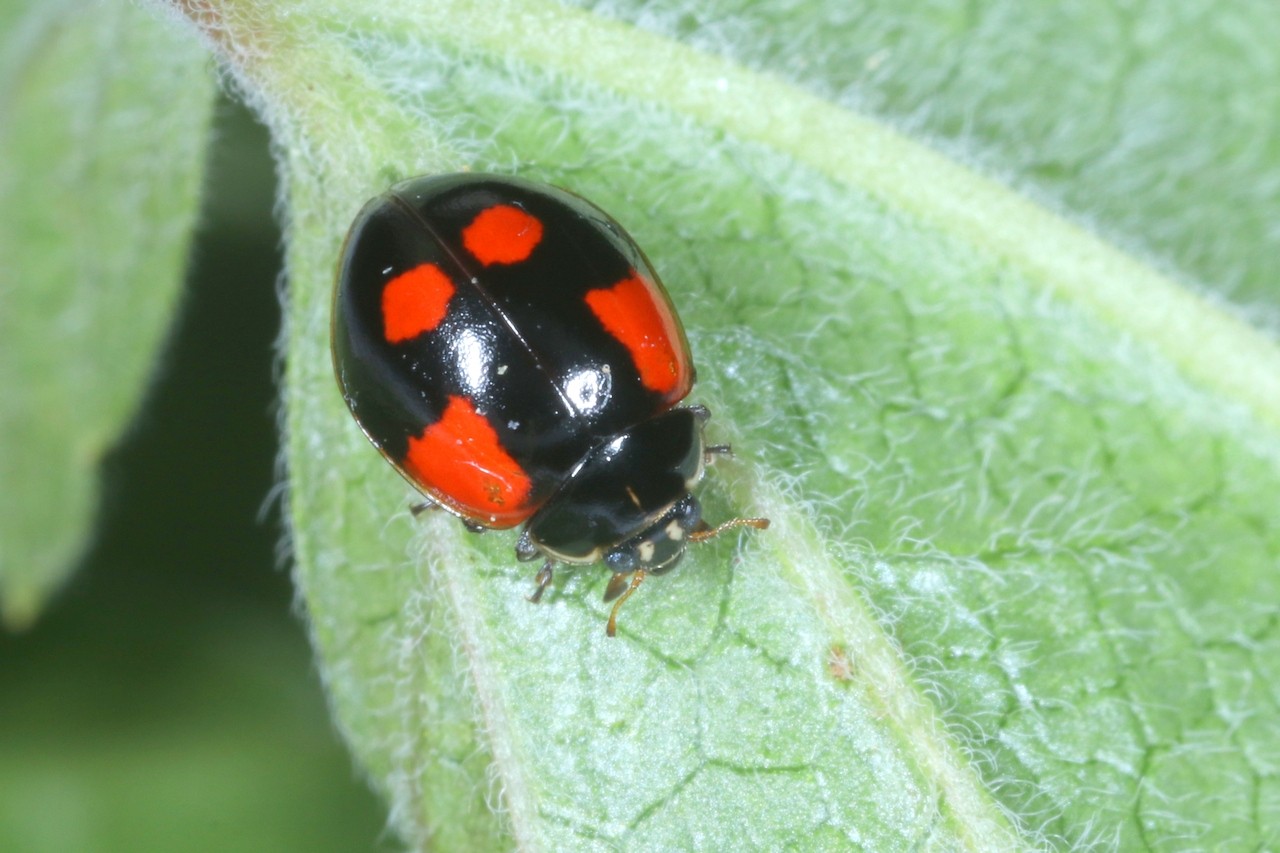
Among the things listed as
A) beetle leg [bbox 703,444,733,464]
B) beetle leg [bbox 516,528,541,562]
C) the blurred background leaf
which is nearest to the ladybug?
beetle leg [bbox 516,528,541,562]

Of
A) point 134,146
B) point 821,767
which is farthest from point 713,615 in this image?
point 134,146

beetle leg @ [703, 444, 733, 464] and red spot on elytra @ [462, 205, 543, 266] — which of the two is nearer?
red spot on elytra @ [462, 205, 543, 266]

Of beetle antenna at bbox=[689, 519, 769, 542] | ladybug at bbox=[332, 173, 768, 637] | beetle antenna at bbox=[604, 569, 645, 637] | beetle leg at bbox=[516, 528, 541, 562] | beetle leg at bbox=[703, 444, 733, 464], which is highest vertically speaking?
ladybug at bbox=[332, 173, 768, 637]

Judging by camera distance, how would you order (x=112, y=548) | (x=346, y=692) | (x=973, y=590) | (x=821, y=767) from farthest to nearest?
(x=112, y=548), (x=346, y=692), (x=973, y=590), (x=821, y=767)

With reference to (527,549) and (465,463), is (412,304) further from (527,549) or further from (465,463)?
(527,549)

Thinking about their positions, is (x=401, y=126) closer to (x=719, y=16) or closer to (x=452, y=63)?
(x=452, y=63)

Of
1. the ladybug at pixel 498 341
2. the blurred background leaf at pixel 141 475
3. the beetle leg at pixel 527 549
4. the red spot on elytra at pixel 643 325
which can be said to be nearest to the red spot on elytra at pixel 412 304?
the ladybug at pixel 498 341

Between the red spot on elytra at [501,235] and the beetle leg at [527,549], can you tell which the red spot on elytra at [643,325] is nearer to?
the red spot on elytra at [501,235]

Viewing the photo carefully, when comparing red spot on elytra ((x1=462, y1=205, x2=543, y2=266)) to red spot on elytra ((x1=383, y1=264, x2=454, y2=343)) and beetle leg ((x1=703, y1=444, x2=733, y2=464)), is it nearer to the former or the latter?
red spot on elytra ((x1=383, y1=264, x2=454, y2=343))
